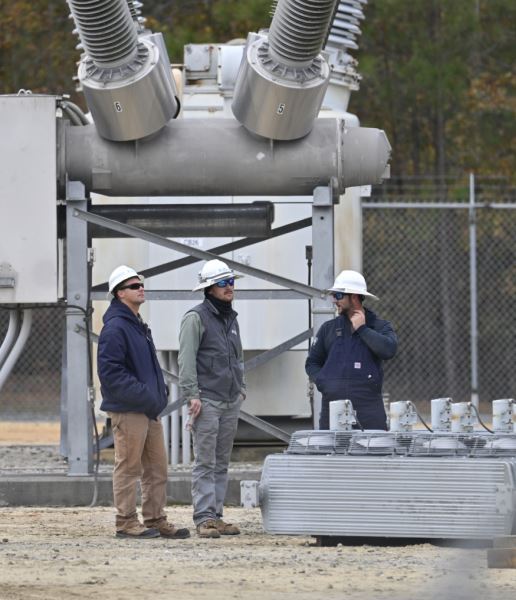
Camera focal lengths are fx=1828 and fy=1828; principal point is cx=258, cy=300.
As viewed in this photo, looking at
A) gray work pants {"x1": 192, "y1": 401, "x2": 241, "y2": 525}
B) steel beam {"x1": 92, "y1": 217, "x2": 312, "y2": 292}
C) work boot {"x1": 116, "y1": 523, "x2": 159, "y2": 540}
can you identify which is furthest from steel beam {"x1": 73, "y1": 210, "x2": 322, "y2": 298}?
work boot {"x1": 116, "y1": 523, "x2": 159, "y2": 540}

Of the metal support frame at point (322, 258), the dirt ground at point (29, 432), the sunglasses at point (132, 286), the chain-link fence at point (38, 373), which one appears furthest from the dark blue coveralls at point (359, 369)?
the chain-link fence at point (38, 373)

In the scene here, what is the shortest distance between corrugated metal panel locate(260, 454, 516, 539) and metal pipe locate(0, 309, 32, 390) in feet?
10.5

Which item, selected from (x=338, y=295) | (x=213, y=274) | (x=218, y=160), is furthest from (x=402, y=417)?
(x=218, y=160)

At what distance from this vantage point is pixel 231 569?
9.35 meters

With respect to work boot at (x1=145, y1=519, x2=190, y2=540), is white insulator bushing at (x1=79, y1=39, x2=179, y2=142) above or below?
above

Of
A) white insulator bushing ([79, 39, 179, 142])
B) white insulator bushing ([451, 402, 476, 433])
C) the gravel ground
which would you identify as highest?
white insulator bushing ([79, 39, 179, 142])

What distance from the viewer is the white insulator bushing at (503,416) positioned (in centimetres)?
1123

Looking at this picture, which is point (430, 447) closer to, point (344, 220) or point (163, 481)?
point (163, 481)

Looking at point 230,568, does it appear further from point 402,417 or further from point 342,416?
point 402,417

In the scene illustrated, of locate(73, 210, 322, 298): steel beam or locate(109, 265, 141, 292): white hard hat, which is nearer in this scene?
locate(109, 265, 141, 292): white hard hat

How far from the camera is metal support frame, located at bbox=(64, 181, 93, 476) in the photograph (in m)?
13.3

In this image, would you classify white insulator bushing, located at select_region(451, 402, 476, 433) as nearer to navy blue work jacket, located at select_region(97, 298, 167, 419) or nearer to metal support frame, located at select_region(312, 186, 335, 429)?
navy blue work jacket, located at select_region(97, 298, 167, 419)

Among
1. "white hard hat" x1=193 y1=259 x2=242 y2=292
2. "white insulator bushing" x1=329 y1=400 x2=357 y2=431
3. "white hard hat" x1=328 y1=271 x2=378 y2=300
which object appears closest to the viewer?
"white insulator bushing" x1=329 y1=400 x2=357 y2=431

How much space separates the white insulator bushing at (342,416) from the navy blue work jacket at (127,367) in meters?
1.07
